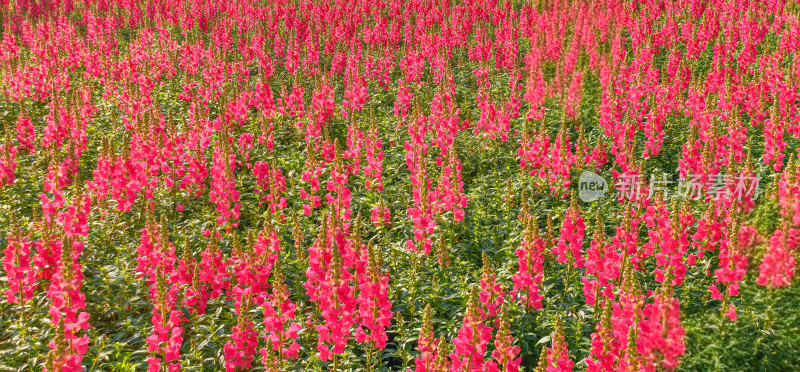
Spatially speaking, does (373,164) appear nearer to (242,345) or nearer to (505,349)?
(242,345)

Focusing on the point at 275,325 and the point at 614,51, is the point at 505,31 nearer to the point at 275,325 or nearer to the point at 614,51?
the point at 614,51

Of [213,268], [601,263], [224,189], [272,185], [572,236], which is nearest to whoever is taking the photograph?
[601,263]

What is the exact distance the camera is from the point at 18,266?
5512mm

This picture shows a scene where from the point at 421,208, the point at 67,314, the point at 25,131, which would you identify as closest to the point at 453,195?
the point at 421,208

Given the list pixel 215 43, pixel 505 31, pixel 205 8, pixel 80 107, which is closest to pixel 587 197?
pixel 505 31

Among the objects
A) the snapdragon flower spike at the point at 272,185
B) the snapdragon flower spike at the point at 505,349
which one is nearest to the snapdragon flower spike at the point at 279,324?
the snapdragon flower spike at the point at 505,349

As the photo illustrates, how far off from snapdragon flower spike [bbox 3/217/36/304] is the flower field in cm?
3

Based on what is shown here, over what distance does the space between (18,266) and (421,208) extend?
397cm

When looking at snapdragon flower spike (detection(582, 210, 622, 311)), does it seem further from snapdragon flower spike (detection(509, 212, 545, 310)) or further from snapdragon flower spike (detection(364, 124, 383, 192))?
snapdragon flower spike (detection(364, 124, 383, 192))

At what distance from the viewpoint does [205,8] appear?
1812cm

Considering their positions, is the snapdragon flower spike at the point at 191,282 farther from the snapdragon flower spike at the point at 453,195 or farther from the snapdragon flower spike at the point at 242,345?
the snapdragon flower spike at the point at 453,195

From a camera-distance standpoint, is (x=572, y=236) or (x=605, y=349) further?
(x=572, y=236)

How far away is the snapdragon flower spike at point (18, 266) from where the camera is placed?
214 inches

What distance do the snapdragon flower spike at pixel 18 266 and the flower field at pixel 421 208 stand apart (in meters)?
0.03
